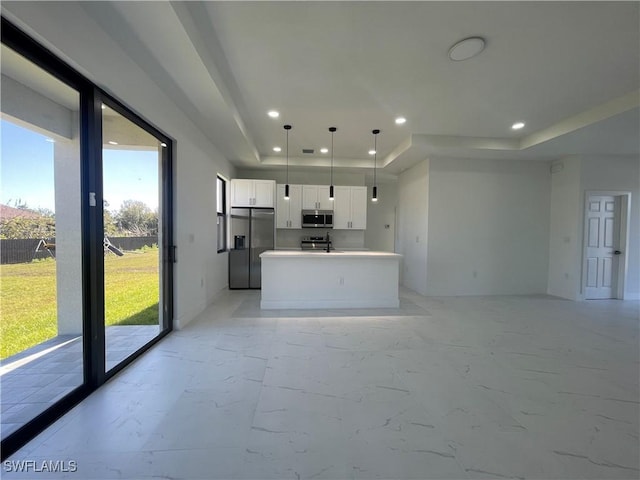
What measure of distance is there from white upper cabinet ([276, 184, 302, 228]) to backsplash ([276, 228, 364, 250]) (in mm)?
418

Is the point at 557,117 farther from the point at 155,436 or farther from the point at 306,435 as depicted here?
the point at 155,436

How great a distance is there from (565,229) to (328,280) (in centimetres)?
503

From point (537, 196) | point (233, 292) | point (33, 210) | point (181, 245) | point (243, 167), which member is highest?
point (243, 167)

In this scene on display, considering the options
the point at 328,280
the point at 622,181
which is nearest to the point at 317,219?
the point at 328,280

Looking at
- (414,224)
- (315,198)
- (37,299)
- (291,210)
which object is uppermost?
(315,198)

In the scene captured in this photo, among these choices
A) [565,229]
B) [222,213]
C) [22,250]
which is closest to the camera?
[22,250]

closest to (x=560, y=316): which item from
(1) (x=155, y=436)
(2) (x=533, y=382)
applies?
(2) (x=533, y=382)

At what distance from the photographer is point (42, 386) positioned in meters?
1.90

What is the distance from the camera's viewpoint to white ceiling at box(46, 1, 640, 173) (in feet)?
6.55

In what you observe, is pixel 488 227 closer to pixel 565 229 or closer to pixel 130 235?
pixel 565 229

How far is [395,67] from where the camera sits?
8.90 feet

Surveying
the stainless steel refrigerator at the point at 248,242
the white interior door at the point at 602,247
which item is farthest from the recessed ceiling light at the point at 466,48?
the white interior door at the point at 602,247

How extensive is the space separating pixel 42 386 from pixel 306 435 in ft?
6.53

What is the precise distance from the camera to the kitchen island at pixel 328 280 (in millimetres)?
4371
